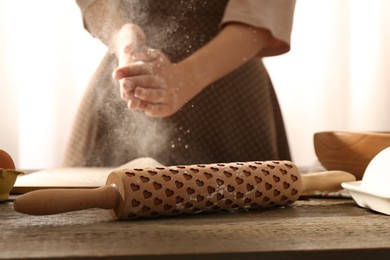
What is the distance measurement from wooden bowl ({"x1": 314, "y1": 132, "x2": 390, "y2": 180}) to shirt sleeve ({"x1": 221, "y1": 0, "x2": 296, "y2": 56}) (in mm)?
294

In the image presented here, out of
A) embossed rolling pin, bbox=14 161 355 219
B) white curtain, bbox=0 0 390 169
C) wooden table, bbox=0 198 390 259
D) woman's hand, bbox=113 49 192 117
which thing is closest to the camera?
wooden table, bbox=0 198 390 259

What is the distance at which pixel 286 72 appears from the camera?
159 centimetres

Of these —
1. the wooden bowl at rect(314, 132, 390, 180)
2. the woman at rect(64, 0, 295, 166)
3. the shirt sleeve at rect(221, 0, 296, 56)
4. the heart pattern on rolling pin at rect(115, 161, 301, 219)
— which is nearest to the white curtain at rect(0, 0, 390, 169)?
the woman at rect(64, 0, 295, 166)

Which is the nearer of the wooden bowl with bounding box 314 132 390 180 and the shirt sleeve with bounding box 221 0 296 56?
the wooden bowl with bounding box 314 132 390 180

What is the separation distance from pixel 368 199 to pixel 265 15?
518 mm

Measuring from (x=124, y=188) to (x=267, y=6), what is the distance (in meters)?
0.59

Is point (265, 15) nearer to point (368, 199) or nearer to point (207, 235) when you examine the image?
point (368, 199)

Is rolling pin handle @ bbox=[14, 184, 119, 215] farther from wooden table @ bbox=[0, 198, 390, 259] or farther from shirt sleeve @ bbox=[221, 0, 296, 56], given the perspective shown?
shirt sleeve @ bbox=[221, 0, 296, 56]

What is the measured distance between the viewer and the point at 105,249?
39cm

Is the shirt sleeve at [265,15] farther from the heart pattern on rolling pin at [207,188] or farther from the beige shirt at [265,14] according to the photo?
the heart pattern on rolling pin at [207,188]

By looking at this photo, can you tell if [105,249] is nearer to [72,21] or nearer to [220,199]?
[220,199]

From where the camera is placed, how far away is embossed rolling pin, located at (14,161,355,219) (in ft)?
1.60

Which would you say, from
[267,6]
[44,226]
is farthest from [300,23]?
[44,226]

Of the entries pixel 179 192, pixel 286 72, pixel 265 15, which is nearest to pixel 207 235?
pixel 179 192
